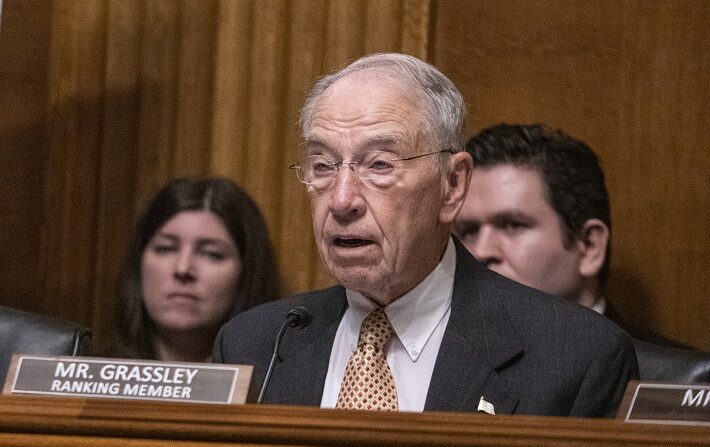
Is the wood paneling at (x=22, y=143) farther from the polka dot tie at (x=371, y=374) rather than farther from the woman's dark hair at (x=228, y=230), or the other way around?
the polka dot tie at (x=371, y=374)

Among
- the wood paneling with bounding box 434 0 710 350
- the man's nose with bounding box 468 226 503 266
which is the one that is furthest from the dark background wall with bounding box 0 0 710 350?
the man's nose with bounding box 468 226 503 266

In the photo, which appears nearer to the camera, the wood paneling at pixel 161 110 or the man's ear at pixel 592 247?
the man's ear at pixel 592 247

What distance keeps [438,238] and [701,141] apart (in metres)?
1.43

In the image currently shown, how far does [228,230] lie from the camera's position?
10.3 feet

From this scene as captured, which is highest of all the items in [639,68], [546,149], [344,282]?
→ [639,68]

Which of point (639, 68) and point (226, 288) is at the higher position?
point (639, 68)

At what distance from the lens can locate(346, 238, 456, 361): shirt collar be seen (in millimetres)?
2219

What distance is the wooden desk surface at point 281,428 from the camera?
146 centimetres

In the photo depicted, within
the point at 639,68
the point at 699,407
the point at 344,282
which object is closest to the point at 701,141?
the point at 639,68

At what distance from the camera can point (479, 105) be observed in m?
3.58

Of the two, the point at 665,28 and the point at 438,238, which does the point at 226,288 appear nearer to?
the point at 438,238

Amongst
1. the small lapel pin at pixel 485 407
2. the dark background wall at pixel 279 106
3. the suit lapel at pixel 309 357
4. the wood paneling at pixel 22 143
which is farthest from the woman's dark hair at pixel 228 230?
the small lapel pin at pixel 485 407

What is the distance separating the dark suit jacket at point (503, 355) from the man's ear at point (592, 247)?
73 centimetres

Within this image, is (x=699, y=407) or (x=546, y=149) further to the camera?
(x=546, y=149)
